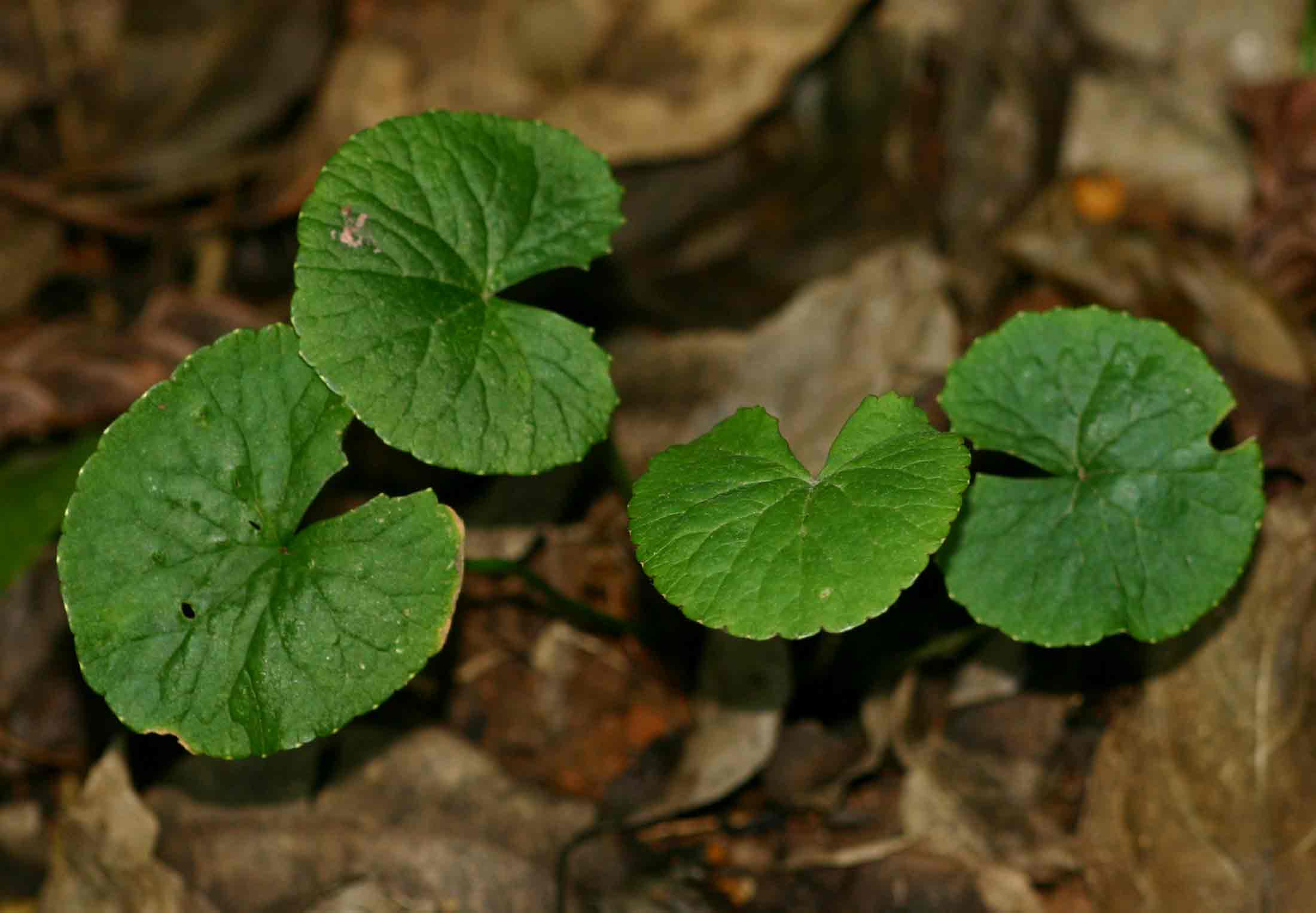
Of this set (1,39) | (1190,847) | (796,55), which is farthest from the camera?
(1,39)

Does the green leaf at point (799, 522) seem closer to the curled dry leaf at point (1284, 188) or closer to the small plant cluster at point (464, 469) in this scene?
the small plant cluster at point (464, 469)

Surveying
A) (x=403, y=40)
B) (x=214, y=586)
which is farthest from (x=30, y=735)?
(x=403, y=40)

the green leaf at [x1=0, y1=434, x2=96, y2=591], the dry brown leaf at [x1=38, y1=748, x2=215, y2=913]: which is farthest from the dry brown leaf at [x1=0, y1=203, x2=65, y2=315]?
the dry brown leaf at [x1=38, y1=748, x2=215, y2=913]

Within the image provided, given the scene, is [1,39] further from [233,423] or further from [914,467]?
[914,467]

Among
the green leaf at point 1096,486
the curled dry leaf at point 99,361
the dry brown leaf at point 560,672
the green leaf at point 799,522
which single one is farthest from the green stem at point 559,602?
the curled dry leaf at point 99,361

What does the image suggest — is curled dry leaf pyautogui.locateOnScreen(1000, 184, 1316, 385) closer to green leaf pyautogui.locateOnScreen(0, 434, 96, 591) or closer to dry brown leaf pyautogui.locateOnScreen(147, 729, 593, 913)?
dry brown leaf pyautogui.locateOnScreen(147, 729, 593, 913)
